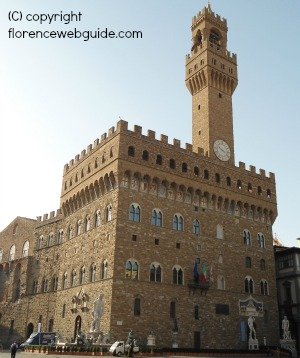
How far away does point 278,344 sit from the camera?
42.8 m

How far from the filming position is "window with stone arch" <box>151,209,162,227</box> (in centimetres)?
3869

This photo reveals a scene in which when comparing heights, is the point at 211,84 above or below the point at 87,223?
above

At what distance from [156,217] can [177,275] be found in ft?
18.2

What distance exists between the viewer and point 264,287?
44.7 meters

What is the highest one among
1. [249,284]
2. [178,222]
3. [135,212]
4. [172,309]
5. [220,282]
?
[135,212]

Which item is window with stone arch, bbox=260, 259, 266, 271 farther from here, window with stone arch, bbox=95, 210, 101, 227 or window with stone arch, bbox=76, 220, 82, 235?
window with stone arch, bbox=76, 220, 82, 235

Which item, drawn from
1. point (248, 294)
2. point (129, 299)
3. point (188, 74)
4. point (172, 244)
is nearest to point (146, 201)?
point (172, 244)

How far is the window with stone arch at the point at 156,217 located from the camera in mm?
38688

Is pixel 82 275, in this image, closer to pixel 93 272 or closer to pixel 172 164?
pixel 93 272

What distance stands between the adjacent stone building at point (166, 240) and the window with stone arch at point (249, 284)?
157 millimetres

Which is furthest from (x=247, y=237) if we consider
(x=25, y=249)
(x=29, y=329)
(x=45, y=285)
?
(x=25, y=249)

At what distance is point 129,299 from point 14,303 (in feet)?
71.4

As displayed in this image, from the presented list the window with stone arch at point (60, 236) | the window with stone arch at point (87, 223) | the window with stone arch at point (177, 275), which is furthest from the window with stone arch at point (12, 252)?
the window with stone arch at point (177, 275)

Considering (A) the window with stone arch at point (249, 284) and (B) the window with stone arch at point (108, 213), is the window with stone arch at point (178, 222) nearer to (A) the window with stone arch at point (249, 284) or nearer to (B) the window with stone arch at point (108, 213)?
(B) the window with stone arch at point (108, 213)
